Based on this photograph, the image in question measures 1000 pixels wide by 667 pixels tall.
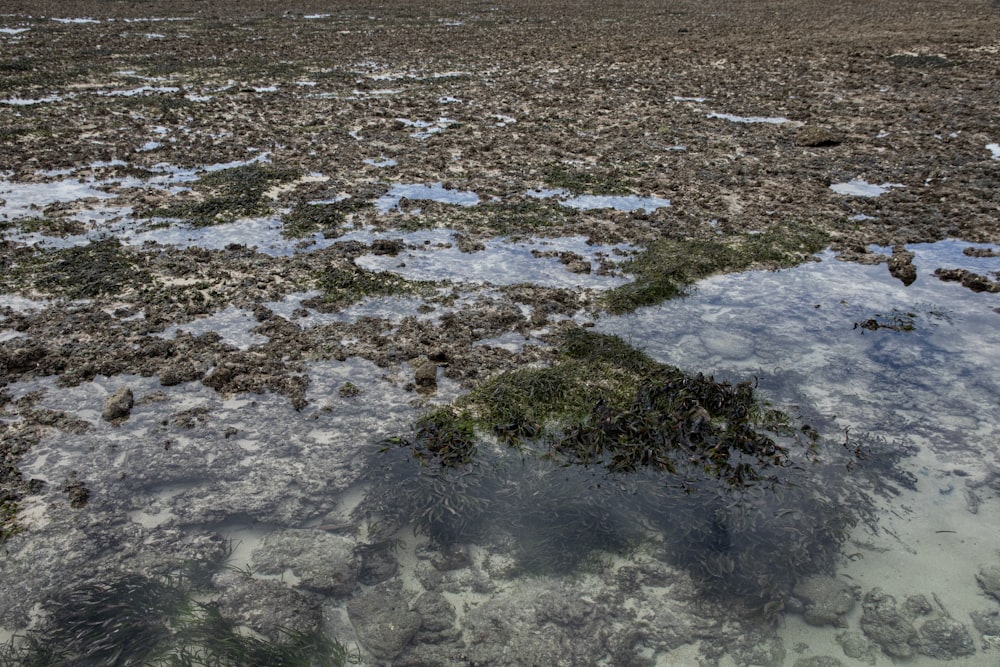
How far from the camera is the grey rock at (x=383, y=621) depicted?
464 centimetres

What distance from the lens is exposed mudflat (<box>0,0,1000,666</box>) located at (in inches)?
199

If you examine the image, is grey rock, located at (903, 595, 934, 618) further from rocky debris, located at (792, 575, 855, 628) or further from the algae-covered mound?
the algae-covered mound

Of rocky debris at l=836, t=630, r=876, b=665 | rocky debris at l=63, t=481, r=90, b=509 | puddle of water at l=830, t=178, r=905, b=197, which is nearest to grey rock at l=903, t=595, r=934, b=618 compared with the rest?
rocky debris at l=836, t=630, r=876, b=665

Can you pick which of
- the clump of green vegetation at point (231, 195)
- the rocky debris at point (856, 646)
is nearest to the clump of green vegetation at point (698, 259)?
the rocky debris at point (856, 646)

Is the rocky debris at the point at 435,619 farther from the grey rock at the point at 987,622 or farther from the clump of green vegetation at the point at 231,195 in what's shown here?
the clump of green vegetation at the point at 231,195

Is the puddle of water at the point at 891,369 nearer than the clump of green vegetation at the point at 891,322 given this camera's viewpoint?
Yes

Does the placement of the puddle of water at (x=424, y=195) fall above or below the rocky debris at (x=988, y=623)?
above

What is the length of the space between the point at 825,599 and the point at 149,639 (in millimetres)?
4644

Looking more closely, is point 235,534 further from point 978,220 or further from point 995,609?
point 978,220

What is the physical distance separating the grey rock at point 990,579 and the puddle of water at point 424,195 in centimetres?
890

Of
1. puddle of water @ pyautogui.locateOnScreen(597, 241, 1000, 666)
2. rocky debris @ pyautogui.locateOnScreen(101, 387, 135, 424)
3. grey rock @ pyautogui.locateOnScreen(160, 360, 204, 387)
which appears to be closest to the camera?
puddle of water @ pyautogui.locateOnScreen(597, 241, 1000, 666)

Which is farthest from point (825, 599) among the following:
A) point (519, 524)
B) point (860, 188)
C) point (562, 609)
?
point (860, 188)

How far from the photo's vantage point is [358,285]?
9.21 metres

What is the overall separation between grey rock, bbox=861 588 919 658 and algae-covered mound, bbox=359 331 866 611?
1.33 ft
